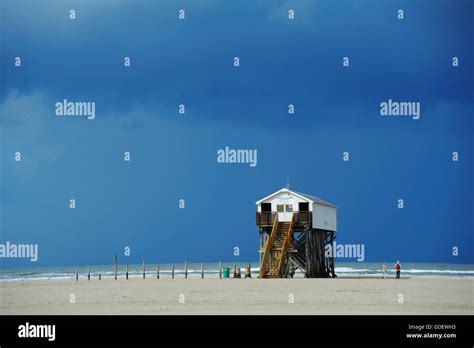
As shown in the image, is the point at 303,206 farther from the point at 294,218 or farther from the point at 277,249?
the point at 277,249

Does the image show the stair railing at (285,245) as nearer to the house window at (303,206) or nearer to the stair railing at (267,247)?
the stair railing at (267,247)

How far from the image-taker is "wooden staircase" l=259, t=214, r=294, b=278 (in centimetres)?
4694

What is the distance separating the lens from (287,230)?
158 ft

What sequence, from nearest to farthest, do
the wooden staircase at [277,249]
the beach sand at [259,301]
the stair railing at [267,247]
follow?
the beach sand at [259,301], the stair railing at [267,247], the wooden staircase at [277,249]

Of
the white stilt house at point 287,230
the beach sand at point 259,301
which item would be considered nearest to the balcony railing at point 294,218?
the white stilt house at point 287,230

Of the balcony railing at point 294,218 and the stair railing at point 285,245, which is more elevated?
the balcony railing at point 294,218

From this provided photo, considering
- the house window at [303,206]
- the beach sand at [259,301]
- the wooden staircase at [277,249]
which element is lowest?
the beach sand at [259,301]

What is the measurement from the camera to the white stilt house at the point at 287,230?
1865 inches

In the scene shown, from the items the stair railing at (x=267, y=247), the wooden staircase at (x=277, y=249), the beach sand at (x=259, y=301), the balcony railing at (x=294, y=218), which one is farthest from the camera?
the balcony railing at (x=294, y=218)

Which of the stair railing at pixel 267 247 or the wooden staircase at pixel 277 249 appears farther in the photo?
the wooden staircase at pixel 277 249

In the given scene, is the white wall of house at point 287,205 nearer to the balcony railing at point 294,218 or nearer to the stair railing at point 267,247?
the balcony railing at point 294,218

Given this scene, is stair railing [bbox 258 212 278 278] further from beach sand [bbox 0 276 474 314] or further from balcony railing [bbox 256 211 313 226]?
beach sand [bbox 0 276 474 314]
